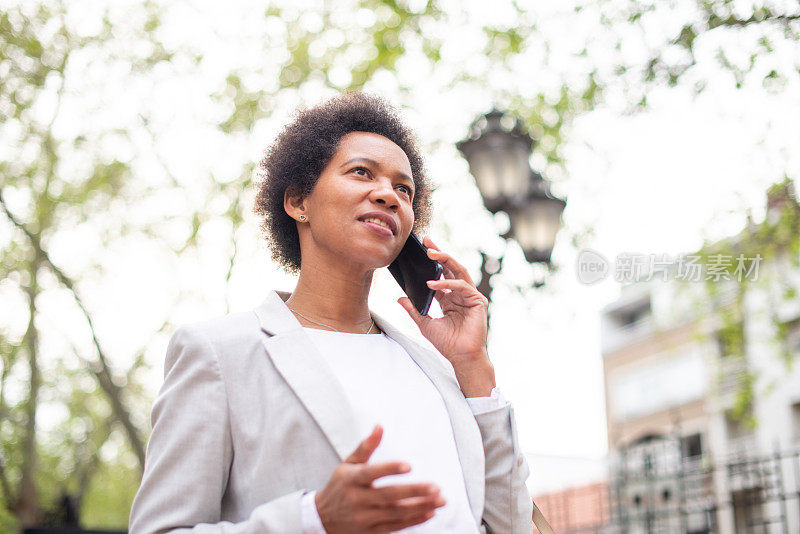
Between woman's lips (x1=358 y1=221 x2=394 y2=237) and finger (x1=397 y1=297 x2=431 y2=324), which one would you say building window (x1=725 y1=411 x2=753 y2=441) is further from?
woman's lips (x1=358 y1=221 x2=394 y2=237)

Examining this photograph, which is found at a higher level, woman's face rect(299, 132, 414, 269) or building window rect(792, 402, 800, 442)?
building window rect(792, 402, 800, 442)

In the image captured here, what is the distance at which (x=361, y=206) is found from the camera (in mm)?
2469

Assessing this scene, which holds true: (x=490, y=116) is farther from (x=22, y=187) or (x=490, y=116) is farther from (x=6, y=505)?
(x=6, y=505)

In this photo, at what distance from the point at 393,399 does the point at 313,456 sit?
1.06 feet

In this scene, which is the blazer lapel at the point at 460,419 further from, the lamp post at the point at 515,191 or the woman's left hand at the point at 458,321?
the lamp post at the point at 515,191

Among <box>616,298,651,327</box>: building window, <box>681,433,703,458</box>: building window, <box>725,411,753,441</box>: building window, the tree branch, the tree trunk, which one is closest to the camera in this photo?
the tree branch

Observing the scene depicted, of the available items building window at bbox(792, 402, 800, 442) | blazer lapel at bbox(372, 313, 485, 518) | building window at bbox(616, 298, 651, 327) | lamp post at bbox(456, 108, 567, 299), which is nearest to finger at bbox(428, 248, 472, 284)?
blazer lapel at bbox(372, 313, 485, 518)

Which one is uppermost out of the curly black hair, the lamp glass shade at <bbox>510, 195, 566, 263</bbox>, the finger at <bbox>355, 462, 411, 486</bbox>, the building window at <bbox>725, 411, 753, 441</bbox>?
the lamp glass shade at <bbox>510, 195, 566, 263</bbox>

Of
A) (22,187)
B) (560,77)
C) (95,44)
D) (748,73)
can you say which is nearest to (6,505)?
(22,187)

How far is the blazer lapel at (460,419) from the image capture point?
86.4 inches

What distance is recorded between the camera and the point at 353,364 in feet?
7.67

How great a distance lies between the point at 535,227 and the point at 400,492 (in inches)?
220

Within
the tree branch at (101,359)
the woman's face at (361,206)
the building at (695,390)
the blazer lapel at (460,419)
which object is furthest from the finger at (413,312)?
the building at (695,390)

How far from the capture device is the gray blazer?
1927 mm
